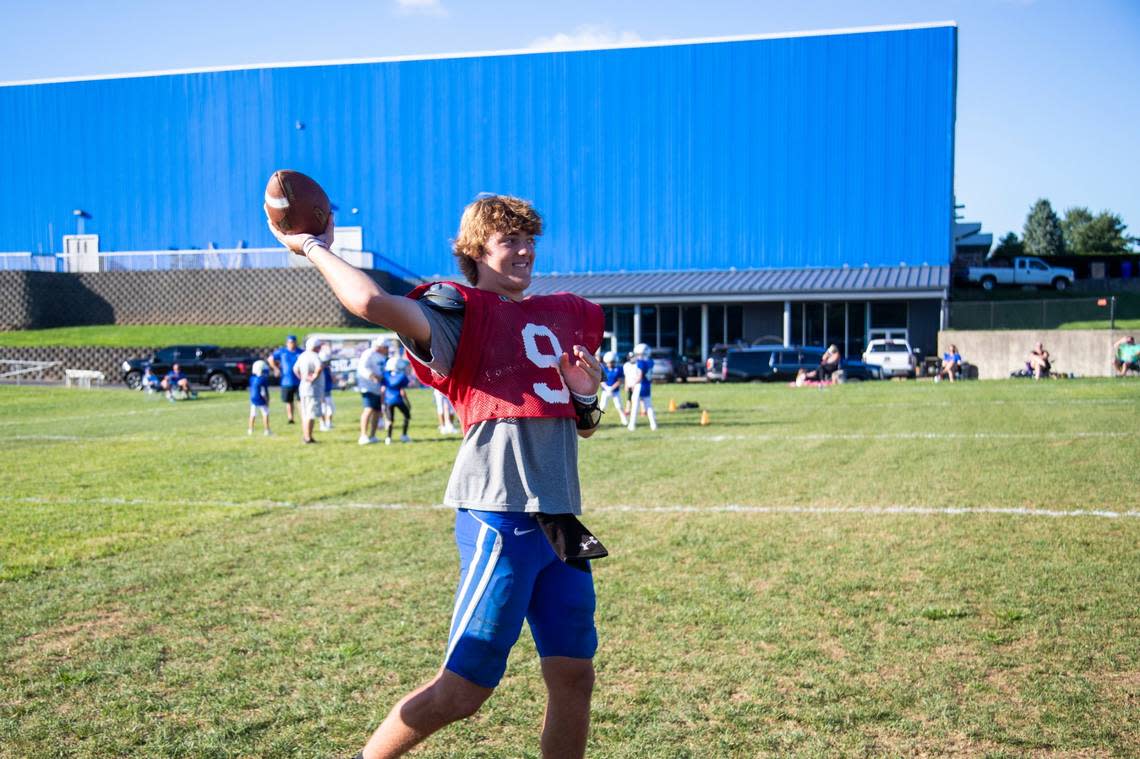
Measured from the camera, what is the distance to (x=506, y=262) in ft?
11.3

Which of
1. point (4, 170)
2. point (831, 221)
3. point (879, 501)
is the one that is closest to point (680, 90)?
point (831, 221)

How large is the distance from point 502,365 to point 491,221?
19.3 inches

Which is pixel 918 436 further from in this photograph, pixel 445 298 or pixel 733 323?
pixel 733 323

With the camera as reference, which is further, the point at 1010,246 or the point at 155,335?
the point at 1010,246

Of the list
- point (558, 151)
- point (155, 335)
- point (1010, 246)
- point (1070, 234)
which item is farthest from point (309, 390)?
point (1070, 234)

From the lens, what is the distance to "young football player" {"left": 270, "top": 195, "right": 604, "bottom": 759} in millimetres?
3281

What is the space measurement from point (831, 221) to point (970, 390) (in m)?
20.4

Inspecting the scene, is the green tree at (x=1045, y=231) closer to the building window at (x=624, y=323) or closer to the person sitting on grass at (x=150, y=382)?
the building window at (x=624, y=323)

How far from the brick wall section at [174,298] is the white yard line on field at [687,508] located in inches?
1476

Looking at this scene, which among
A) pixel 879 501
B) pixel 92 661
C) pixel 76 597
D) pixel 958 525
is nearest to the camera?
pixel 92 661

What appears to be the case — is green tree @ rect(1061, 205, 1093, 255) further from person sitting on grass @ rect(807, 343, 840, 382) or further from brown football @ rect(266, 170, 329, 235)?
brown football @ rect(266, 170, 329, 235)

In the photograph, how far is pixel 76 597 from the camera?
687 cm

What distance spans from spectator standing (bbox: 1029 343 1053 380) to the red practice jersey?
38117mm

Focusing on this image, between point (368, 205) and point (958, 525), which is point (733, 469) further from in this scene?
point (368, 205)
